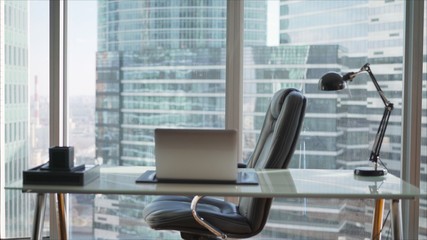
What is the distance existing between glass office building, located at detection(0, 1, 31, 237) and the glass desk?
1525 millimetres

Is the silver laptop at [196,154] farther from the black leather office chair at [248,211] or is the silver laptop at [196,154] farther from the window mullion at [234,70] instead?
the window mullion at [234,70]

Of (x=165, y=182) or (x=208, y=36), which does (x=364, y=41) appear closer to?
(x=208, y=36)

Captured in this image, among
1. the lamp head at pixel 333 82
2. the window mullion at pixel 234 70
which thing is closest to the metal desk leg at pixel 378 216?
the lamp head at pixel 333 82

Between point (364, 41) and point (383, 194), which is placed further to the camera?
point (364, 41)

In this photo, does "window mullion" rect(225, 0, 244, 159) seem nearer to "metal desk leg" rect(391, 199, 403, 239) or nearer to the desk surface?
the desk surface

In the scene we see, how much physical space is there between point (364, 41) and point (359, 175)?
1375 millimetres

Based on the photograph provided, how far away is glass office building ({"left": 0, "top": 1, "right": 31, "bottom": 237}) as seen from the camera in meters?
3.07

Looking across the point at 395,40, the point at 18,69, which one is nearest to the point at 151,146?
the point at 18,69

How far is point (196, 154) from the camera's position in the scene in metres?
1.68

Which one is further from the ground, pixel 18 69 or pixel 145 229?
pixel 18 69

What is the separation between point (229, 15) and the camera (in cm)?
303

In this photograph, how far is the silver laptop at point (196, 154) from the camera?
166 centimetres

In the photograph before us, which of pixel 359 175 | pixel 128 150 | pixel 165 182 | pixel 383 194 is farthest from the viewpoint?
pixel 128 150

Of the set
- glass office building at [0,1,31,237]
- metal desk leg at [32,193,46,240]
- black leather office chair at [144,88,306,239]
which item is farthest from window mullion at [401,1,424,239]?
glass office building at [0,1,31,237]
